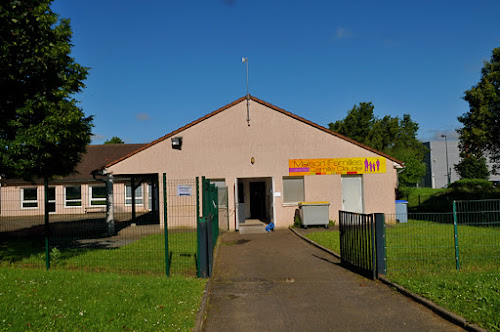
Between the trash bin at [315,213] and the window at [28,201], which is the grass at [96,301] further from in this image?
the trash bin at [315,213]

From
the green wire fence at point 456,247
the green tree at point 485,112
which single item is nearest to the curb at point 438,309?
the green wire fence at point 456,247

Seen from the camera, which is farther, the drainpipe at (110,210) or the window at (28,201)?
the drainpipe at (110,210)

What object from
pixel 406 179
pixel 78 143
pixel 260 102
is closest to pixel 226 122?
pixel 260 102

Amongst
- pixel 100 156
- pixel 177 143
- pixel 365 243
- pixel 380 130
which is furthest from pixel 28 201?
pixel 380 130

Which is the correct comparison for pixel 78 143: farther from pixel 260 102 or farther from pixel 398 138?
pixel 398 138

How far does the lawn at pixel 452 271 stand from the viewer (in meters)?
5.89

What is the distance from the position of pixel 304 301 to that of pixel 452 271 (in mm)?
3528

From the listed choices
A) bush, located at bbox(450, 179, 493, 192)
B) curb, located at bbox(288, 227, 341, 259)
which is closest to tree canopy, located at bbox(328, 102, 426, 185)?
bush, located at bbox(450, 179, 493, 192)

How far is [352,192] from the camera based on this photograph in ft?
60.4

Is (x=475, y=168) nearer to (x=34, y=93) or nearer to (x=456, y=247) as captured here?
(x=456, y=247)

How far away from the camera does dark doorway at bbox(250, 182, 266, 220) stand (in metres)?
21.2

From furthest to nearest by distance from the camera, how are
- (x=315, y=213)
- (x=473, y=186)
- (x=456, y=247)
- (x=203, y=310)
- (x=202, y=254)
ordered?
(x=473, y=186) → (x=315, y=213) → (x=202, y=254) → (x=456, y=247) → (x=203, y=310)

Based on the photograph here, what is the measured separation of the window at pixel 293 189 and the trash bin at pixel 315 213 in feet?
3.53

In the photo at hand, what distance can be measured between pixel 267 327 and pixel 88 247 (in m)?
8.49
